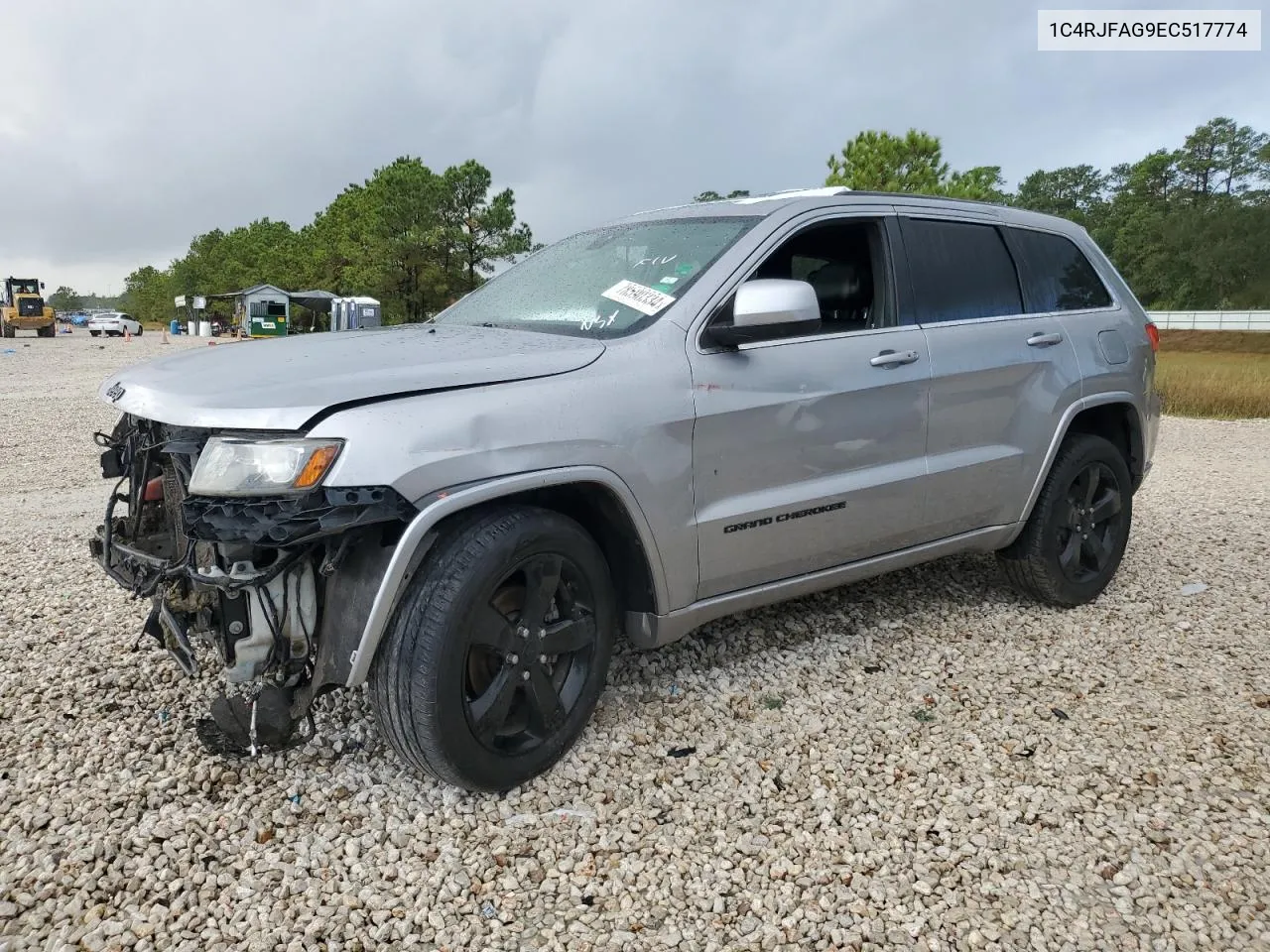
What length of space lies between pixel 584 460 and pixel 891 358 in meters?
1.44

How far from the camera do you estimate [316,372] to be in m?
2.48

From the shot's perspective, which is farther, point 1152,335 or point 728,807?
point 1152,335

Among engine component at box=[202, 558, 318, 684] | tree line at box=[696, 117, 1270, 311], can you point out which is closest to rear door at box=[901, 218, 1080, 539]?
engine component at box=[202, 558, 318, 684]

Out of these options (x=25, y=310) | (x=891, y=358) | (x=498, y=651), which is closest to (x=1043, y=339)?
(x=891, y=358)

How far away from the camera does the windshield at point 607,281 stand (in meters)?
3.08

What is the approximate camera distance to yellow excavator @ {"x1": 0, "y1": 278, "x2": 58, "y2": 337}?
1660 inches

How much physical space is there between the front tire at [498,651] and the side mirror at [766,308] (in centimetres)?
83

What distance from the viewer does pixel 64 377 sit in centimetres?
1955

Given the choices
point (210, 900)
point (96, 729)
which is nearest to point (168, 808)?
point (210, 900)

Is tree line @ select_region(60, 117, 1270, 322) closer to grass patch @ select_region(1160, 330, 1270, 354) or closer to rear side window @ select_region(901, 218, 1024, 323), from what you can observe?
grass patch @ select_region(1160, 330, 1270, 354)

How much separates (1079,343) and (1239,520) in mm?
3436

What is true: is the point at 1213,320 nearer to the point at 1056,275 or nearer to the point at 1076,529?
the point at 1056,275

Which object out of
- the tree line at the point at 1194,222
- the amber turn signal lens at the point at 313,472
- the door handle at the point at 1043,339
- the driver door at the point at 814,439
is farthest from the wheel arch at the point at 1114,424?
the tree line at the point at 1194,222

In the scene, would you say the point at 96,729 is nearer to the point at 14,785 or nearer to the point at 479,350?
the point at 14,785
